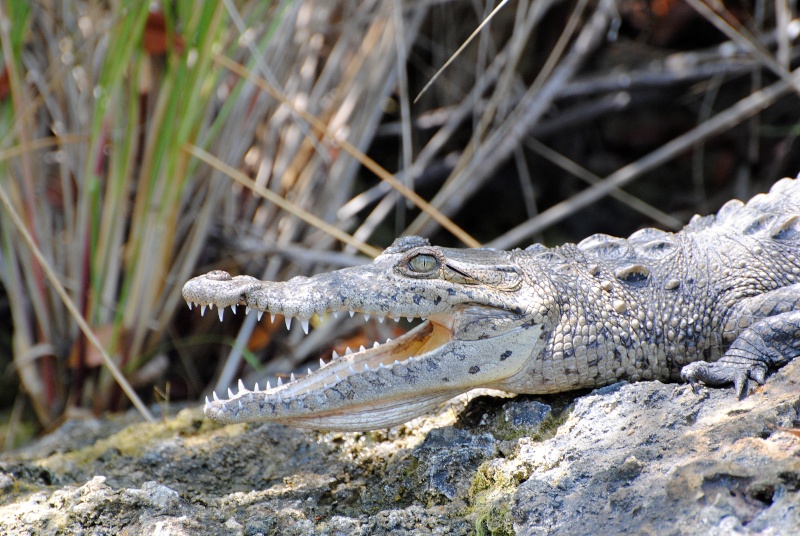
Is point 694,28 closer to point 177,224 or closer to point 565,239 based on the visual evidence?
point 565,239

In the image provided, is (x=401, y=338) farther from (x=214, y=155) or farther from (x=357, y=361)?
(x=214, y=155)

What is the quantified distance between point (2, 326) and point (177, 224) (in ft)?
5.36

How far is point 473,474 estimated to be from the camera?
7.42 ft

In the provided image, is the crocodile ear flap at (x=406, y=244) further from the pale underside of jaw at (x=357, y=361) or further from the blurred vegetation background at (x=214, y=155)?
the blurred vegetation background at (x=214, y=155)

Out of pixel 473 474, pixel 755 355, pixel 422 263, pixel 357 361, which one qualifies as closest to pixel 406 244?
pixel 422 263

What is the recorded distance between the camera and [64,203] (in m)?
3.81

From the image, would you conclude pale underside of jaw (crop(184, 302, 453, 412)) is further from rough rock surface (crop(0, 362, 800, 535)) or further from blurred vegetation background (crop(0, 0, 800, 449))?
blurred vegetation background (crop(0, 0, 800, 449))

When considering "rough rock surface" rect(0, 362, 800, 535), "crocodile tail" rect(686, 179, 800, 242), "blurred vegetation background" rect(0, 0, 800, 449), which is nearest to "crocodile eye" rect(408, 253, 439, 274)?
"rough rock surface" rect(0, 362, 800, 535)

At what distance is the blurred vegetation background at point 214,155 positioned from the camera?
11.5 ft

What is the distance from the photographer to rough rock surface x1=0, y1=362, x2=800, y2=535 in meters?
1.83

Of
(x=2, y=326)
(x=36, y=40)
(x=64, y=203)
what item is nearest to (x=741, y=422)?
(x=64, y=203)

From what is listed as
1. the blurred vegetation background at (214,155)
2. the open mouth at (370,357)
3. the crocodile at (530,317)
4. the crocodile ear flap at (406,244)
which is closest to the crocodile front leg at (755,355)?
the crocodile at (530,317)

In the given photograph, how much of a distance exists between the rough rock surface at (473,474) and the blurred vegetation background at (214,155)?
57 cm

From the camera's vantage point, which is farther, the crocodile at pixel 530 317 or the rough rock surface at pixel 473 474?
the crocodile at pixel 530 317
